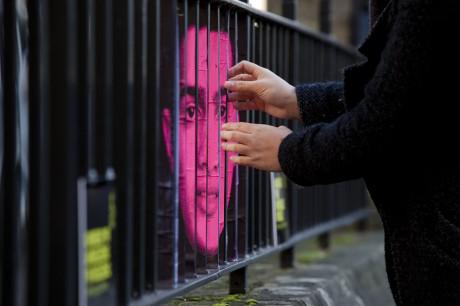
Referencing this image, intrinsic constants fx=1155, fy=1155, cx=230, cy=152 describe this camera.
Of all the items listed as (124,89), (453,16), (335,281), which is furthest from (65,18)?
(335,281)

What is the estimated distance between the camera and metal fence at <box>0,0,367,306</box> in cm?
288

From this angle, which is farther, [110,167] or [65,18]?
[110,167]

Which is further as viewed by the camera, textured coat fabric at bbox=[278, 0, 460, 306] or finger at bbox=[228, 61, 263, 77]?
finger at bbox=[228, 61, 263, 77]

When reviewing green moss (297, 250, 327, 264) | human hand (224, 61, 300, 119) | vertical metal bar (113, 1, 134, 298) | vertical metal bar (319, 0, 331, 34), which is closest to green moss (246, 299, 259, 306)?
human hand (224, 61, 300, 119)

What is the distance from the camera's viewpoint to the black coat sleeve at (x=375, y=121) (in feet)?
Result: 8.53

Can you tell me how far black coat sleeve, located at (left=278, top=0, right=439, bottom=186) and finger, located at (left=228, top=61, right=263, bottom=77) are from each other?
0.77 metres

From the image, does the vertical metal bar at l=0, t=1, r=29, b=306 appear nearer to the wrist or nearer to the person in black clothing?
the person in black clothing

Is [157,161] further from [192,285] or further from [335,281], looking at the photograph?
[335,281]

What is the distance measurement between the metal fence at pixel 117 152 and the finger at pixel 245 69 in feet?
0.25

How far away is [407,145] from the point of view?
274cm

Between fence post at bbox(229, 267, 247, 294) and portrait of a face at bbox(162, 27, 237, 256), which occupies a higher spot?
portrait of a face at bbox(162, 27, 237, 256)

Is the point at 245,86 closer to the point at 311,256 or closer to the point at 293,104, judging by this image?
the point at 293,104

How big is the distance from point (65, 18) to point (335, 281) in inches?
114

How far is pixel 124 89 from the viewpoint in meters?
3.24
